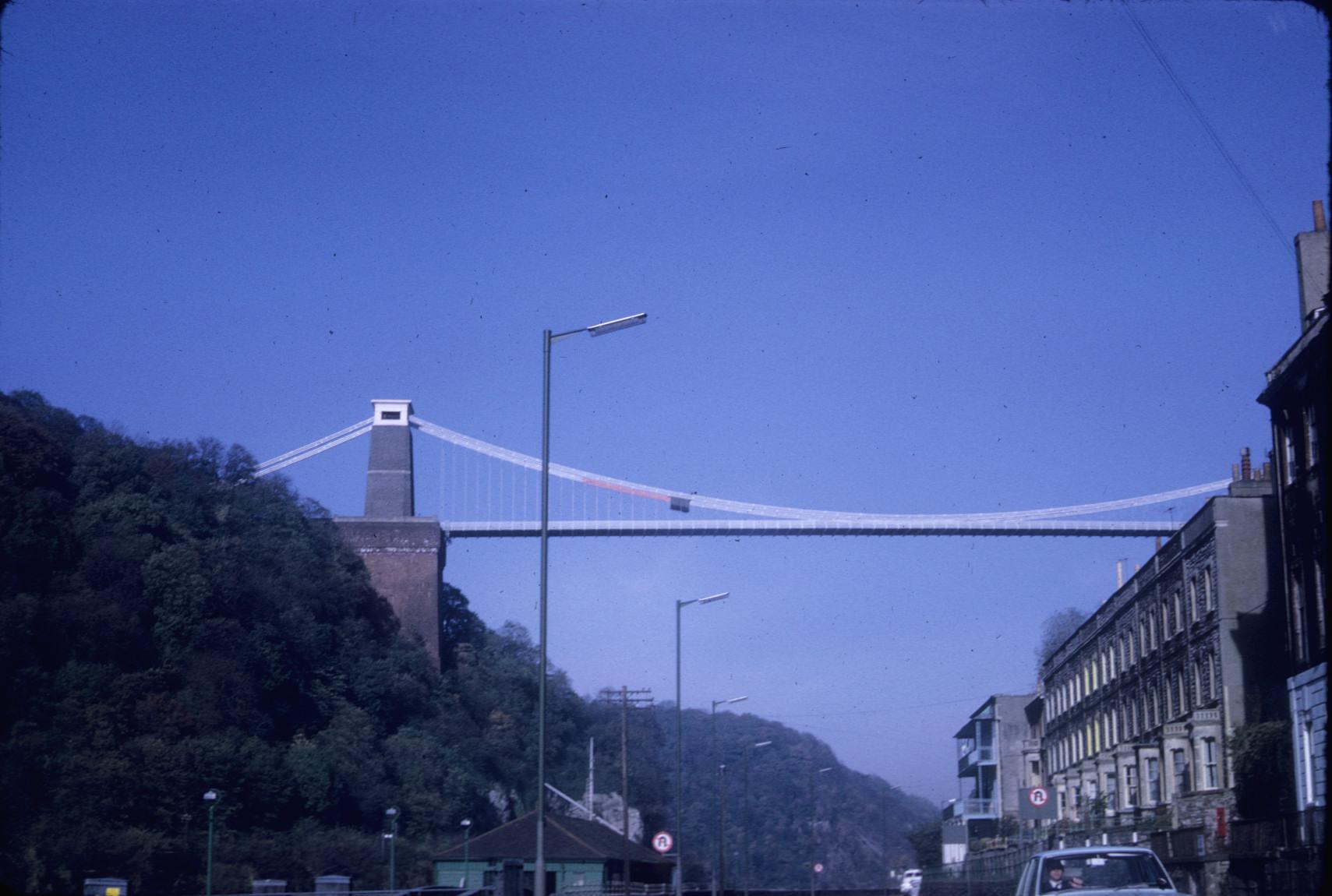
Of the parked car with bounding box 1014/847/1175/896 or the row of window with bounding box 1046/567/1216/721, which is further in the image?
the row of window with bounding box 1046/567/1216/721

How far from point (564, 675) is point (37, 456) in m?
52.1

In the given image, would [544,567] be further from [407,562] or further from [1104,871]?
[407,562]

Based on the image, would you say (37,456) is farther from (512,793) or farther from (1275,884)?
(1275,884)

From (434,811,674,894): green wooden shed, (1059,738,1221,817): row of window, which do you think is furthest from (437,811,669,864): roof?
(1059,738,1221,817): row of window

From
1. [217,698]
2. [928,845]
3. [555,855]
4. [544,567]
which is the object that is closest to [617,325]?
[544,567]

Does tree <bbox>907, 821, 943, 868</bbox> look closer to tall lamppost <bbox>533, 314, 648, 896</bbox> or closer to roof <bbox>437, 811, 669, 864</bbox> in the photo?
roof <bbox>437, 811, 669, 864</bbox>

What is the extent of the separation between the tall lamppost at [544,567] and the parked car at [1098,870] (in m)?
8.68

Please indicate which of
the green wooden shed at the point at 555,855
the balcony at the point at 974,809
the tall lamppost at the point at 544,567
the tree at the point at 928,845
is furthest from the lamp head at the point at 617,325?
the tree at the point at 928,845

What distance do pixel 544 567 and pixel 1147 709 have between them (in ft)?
96.0

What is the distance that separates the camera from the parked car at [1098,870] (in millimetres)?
13531

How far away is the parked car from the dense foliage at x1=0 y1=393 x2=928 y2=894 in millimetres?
35090

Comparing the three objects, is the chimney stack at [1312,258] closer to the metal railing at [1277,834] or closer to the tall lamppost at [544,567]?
the metal railing at [1277,834]

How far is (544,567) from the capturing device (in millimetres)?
22656

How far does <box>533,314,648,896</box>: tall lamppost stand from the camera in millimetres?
20966
